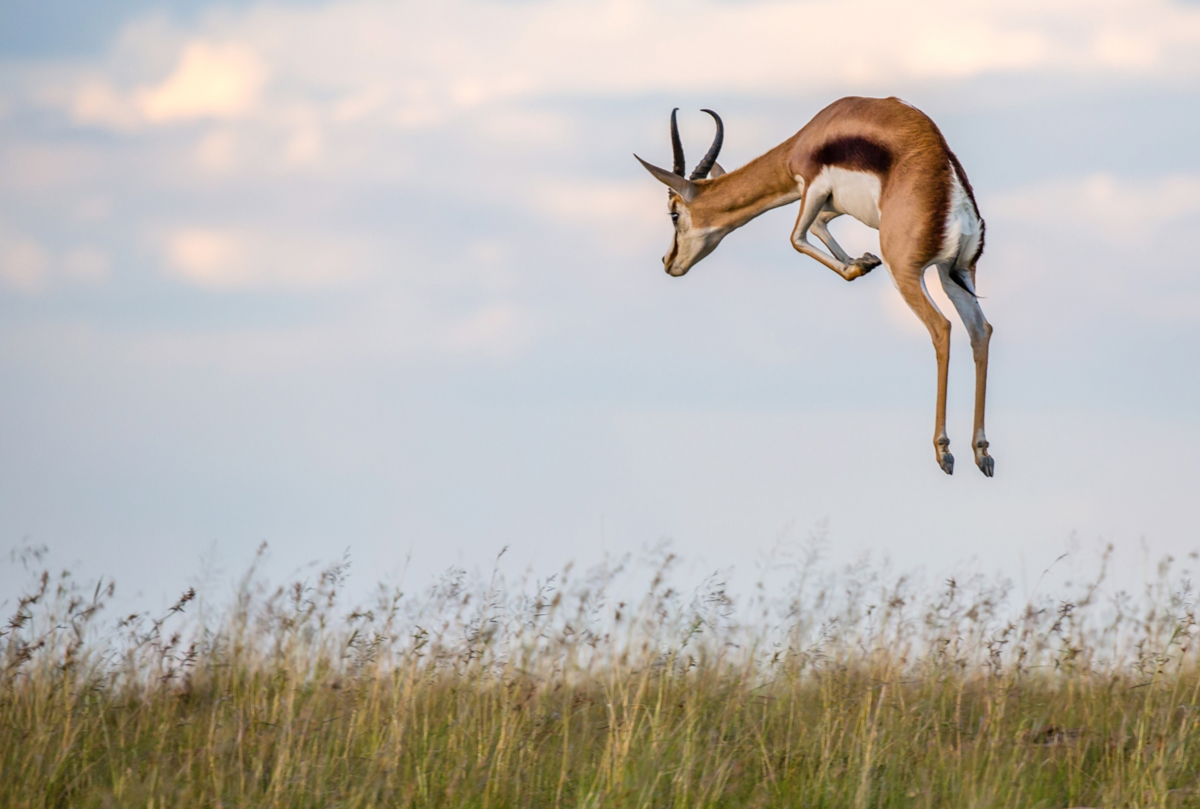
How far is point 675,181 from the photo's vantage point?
12.2 m

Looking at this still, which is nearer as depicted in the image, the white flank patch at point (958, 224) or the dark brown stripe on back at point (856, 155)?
the white flank patch at point (958, 224)

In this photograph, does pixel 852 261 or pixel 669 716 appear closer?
pixel 669 716

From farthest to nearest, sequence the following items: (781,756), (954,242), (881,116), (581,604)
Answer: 1. (881,116)
2. (954,242)
3. (581,604)
4. (781,756)

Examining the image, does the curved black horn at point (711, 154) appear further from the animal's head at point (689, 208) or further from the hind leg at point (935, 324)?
the hind leg at point (935, 324)

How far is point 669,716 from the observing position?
7.48 meters

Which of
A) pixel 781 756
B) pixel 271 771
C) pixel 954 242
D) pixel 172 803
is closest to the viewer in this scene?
pixel 172 803

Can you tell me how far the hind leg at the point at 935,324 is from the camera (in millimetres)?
9273

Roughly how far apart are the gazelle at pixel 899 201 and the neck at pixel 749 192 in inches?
0.7

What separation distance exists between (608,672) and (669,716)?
1.47 meters

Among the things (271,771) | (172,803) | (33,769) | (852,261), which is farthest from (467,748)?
(852,261)

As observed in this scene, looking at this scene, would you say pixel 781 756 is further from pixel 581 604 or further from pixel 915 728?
pixel 581 604

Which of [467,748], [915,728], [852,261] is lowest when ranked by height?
[467,748]

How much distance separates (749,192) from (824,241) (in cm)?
142

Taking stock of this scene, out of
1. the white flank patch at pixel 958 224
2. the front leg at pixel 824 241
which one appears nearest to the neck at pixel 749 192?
the front leg at pixel 824 241
